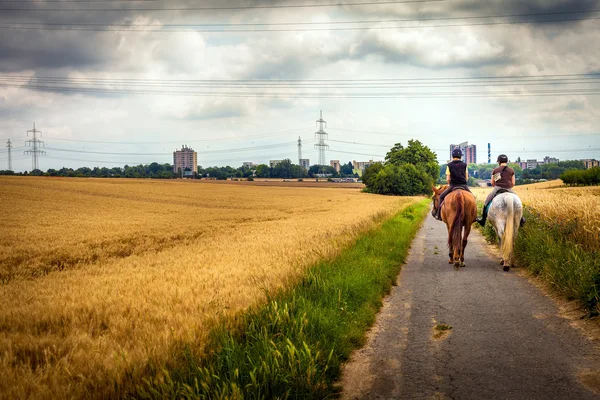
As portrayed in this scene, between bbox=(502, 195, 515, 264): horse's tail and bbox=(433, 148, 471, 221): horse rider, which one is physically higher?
bbox=(433, 148, 471, 221): horse rider

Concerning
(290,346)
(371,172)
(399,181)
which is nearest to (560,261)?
(290,346)

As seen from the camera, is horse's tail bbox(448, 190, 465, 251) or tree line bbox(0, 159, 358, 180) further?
tree line bbox(0, 159, 358, 180)

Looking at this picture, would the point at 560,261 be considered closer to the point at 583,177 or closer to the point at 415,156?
the point at 583,177

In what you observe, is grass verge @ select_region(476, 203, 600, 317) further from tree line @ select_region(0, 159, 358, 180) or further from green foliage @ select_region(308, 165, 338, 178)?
green foliage @ select_region(308, 165, 338, 178)

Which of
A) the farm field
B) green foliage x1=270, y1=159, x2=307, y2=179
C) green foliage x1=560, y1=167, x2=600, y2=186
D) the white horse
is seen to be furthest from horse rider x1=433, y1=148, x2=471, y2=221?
green foliage x1=270, y1=159, x2=307, y2=179

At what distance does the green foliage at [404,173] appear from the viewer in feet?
313

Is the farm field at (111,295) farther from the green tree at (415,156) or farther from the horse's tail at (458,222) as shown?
the green tree at (415,156)

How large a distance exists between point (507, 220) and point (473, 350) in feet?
24.4

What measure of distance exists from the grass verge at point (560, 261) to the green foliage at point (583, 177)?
233 feet

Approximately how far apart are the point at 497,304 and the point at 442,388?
4253 millimetres

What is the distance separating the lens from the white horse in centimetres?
1246

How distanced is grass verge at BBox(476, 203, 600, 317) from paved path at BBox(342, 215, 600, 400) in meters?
0.51

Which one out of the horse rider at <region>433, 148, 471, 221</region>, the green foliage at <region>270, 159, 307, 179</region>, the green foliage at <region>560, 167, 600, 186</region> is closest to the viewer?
the horse rider at <region>433, 148, 471, 221</region>

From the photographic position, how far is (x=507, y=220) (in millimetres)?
12625
